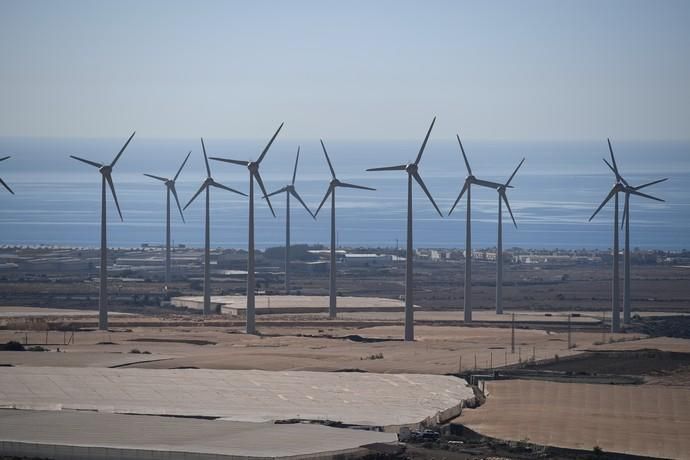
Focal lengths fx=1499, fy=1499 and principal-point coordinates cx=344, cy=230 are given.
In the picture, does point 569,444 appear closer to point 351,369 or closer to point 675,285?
point 351,369

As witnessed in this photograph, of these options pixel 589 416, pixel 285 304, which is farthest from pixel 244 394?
pixel 285 304

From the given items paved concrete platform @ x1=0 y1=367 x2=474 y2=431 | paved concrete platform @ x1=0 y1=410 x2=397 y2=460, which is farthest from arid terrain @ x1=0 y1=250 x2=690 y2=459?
paved concrete platform @ x1=0 y1=367 x2=474 y2=431

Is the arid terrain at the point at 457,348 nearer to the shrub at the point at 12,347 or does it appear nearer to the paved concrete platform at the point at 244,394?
the shrub at the point at 12,347

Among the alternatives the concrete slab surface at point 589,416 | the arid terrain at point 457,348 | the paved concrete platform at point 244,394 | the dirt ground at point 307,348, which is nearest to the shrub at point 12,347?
the arid terrain at point 457,348

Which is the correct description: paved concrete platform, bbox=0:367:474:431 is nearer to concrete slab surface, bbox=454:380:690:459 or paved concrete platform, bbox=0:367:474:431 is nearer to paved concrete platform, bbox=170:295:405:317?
→ concrete slab surface, bbox=454:380:690:459

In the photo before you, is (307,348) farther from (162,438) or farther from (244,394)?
(162,438)
